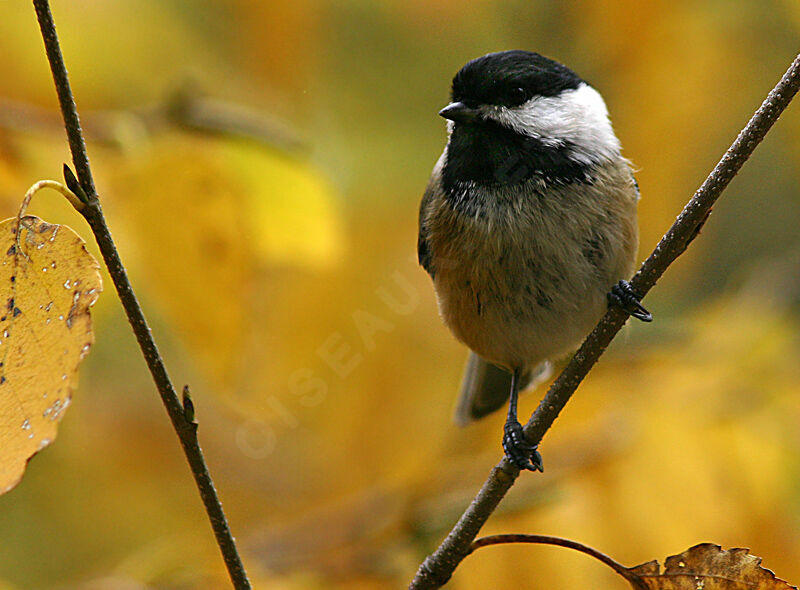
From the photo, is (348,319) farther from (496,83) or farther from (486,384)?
(496,83)

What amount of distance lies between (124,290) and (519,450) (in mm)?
651

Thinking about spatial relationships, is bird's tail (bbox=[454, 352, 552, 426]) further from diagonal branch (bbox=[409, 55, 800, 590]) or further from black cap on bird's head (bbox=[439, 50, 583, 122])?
diagonal branch (bbox=[409, 55, 800, 590])

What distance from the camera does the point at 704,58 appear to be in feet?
6.18

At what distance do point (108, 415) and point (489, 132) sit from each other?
45.8 inches

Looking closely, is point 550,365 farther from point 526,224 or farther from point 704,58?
point 704,58

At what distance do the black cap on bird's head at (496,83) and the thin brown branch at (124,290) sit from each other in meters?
0.71

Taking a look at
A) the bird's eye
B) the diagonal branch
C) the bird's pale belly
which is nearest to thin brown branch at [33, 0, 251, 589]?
the diagonal branch

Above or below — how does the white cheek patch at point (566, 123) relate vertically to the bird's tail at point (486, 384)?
above

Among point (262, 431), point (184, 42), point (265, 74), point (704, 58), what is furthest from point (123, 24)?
point (704, 58)

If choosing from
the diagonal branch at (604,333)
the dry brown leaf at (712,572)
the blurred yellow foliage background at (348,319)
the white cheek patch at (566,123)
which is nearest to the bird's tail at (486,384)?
the blurred yellow foliage background at (348,319)

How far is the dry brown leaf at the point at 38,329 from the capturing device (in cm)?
59

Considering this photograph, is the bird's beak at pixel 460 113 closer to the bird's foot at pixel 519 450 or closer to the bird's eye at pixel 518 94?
the bird's eye at pixel 518 94

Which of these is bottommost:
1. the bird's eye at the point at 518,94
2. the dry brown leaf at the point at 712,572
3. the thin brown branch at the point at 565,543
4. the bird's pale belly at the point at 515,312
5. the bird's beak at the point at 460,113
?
the dry brown leaf at the point at 712,572

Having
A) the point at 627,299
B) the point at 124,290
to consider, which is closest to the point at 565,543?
the point at 627,299
